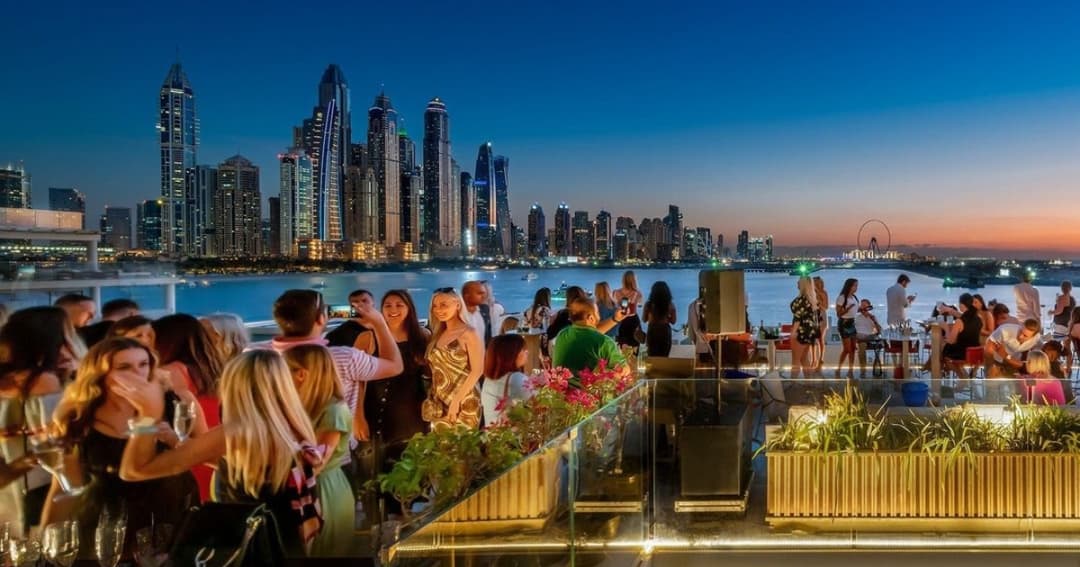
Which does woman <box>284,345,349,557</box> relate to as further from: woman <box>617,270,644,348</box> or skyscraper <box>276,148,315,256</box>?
skyscraper <box>276,148,315,256</box>

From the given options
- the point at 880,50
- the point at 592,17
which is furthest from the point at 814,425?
the point at 592,17

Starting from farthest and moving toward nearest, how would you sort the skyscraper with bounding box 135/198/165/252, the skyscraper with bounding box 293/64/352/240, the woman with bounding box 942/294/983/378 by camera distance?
the skyscraper with bounding box 293/64/352/240
the skyscraper with bounding box 135/198/165/252
the woman with bounding box 942/294/983/378

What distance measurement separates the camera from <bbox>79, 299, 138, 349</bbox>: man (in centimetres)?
378

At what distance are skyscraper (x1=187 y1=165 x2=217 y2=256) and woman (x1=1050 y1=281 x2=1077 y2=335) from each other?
63883 millimetres

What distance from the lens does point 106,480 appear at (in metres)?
2.56

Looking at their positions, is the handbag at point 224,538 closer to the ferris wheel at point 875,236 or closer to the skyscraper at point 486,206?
the ferris wheel at point 875,236

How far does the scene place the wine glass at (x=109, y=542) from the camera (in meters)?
2.06

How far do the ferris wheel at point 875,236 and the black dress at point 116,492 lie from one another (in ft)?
142

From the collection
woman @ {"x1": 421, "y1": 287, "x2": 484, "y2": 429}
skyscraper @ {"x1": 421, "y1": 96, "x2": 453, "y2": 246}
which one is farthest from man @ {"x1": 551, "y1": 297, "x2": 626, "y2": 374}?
skyscraper @ {"x1": 421, "y1": 96, "x2": 453, "y2": 246}

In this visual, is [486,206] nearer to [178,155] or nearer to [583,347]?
[178,155]

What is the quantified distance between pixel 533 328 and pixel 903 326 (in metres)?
4.81

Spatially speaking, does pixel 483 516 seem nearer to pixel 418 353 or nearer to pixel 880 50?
pixel 418 353

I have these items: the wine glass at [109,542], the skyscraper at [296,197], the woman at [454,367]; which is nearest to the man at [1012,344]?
the woman at [454,367]

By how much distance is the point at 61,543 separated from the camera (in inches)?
79.0
